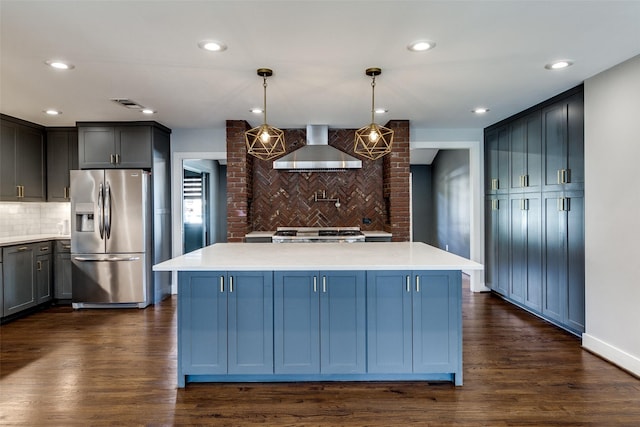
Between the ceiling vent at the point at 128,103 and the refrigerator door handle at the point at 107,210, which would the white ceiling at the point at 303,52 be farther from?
the refrigerator door handle at the point at 107,210

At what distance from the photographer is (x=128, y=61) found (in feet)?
9.69

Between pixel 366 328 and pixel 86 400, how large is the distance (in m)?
1.94

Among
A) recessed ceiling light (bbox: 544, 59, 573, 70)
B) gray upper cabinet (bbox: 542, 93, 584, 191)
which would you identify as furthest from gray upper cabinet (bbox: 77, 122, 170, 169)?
gray upper cabinet (bbox: 542, 93, 584, 191)

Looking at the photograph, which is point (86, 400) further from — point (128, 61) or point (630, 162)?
point (630, 162)

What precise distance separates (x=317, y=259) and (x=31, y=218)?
15.4ft

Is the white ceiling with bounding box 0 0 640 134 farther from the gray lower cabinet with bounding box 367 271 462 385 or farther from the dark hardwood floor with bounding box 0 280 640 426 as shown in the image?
the dark hardwood floor with bounding box 0 280 640 426

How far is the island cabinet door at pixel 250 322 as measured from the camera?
272cm

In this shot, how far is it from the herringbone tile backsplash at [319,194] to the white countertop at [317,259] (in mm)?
2309

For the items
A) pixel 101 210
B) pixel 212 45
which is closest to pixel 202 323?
pixel 212 45

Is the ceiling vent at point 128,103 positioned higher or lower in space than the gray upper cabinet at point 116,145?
higher

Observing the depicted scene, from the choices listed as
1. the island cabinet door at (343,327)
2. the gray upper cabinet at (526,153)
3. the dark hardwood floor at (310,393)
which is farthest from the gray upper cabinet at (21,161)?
the gray upper cabinet at (526,153)

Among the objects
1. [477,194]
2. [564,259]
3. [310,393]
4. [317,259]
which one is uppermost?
[477,194]

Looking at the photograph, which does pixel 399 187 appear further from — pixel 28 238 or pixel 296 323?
pixel 28 238

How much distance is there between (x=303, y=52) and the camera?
9.23 ft
